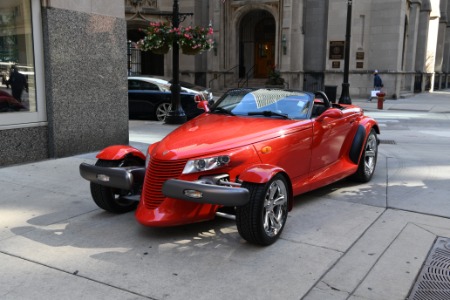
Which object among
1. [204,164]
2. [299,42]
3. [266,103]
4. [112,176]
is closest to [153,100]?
[266,103]

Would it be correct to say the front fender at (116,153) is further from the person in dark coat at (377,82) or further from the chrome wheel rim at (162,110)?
the person in dark coat at (377,82)

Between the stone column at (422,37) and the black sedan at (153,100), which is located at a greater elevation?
the stone column at (422,37)

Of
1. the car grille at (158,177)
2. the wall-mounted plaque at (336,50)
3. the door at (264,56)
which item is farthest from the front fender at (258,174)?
the door at (264,56)

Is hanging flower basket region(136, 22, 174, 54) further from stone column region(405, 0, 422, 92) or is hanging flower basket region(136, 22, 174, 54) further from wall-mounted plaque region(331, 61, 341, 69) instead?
stone column region(405, 0, 422, 92)

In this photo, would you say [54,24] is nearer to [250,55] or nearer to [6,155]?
[6,155]

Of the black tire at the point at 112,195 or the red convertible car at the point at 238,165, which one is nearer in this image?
the red convertible car at the point at 238,165

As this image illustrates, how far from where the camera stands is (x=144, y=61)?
102 ft

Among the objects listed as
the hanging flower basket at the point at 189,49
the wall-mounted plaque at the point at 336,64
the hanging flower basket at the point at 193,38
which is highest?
the hanging flower basket at the point at 193,38

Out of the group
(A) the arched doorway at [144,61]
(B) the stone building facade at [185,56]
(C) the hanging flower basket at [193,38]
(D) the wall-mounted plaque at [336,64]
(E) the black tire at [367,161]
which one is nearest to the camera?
(E) the black tire at [367,161]

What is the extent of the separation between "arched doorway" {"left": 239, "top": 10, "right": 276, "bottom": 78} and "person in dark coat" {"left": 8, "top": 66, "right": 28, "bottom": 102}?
23136mm

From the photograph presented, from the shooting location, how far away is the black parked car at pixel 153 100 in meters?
14.9

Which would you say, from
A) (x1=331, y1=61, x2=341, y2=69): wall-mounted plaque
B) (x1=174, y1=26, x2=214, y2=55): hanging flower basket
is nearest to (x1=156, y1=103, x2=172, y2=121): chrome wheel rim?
(x1=174, y1=26, x2=214, y2=55): hanging flower basket

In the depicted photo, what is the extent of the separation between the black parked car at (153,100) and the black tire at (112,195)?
9668 mm

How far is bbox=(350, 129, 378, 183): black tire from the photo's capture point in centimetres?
671
